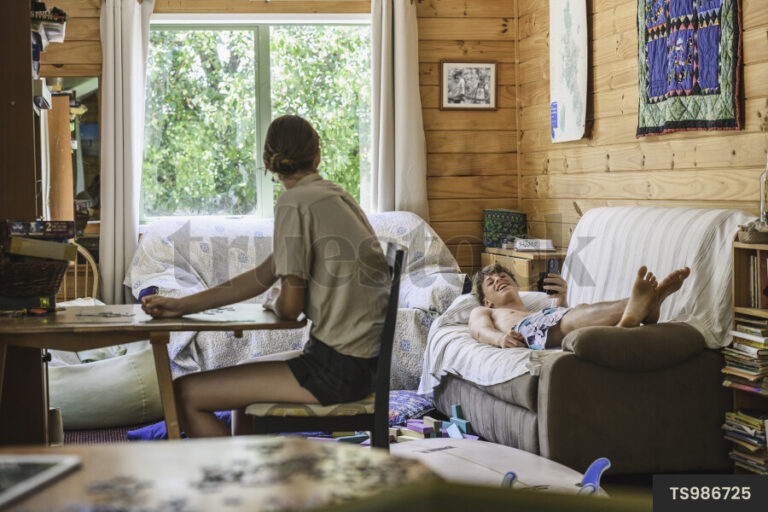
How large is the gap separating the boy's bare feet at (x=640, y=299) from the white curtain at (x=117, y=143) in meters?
3.28

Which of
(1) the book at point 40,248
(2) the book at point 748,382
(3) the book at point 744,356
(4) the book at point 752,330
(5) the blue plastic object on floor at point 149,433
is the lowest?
(5) the blue plastic object on floor at point 149,433

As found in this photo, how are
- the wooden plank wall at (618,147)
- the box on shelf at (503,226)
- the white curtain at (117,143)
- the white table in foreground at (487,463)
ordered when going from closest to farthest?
the white table in foreground at (487,463)
the wooden plank wall at (618,147)
the white curtain at (117,143)
the box on shelf at (503,226)

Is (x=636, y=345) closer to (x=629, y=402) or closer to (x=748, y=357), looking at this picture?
(x=629, y=402)

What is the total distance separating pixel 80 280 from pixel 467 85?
277 centimetres

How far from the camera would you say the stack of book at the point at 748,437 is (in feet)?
9.35

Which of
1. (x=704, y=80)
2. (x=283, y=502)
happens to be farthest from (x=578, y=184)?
(x=283, y=502)

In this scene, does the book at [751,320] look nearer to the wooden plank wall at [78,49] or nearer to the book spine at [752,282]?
the book spine at [752,282]

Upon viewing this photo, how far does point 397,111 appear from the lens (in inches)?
214

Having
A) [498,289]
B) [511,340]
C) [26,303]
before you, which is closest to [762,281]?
[511,340]

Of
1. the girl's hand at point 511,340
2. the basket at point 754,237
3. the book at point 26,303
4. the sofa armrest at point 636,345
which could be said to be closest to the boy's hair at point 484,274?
the girl's hand at point 511,340

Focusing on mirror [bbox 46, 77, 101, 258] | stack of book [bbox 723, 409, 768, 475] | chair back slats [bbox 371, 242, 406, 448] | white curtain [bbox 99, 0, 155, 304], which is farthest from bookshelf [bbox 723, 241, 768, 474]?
mirror [bbox 46, 77, 101, 258]

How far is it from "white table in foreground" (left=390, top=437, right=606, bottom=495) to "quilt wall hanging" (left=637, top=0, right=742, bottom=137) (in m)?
1.59

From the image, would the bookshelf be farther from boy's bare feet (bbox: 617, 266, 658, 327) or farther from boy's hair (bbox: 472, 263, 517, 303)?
boy's hair (bbox: 472, 263, 517, 303)

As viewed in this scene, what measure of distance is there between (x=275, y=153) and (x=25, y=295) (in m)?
0.74
